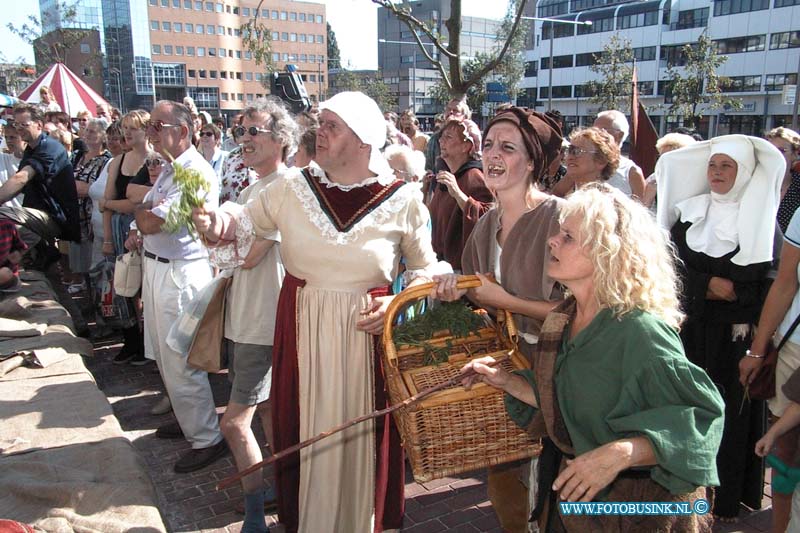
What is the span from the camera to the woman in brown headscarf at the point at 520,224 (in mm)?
2633

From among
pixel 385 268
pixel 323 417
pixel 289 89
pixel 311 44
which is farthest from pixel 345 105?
pixel 311 44

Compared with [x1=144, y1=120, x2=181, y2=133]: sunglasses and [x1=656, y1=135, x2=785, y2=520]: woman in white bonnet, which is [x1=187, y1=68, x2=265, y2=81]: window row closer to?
→ [x1=144, y1=120, x2=181, y2=133]: sunglasses

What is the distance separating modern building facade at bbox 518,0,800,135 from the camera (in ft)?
150

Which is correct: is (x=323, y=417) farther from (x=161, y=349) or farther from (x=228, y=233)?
(x=161, y=349)

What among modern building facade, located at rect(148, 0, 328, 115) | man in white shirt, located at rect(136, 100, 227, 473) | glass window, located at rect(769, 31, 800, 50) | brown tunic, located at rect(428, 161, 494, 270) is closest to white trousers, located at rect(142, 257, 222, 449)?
man in white shirt, located at rect(136, 100, 227, 473)

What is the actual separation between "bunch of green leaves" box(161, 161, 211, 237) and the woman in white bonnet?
257 cm

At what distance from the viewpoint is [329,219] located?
9.45 feet

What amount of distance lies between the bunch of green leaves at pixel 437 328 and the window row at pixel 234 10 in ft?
333

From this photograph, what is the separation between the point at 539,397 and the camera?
2.14 metres

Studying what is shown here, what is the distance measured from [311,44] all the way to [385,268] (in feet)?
372

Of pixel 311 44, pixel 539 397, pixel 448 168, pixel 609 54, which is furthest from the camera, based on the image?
pixel 311 44

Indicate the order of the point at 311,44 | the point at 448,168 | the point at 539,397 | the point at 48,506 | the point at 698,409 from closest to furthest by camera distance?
the point at 698,409 → the point at 539,397 → the point at 48,506 → the point at 448,168 → the point at 311,44

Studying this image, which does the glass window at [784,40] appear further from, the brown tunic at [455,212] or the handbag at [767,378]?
the handbag at [767,378]

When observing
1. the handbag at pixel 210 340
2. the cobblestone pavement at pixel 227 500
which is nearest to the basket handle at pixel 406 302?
the handbag at pixel 210 340
